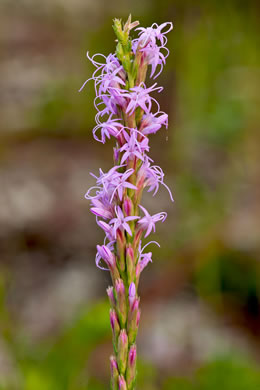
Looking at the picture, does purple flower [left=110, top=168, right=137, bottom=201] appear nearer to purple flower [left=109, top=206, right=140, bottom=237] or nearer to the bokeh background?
purple flower [left=109, top=206, right=140, bottom=237]

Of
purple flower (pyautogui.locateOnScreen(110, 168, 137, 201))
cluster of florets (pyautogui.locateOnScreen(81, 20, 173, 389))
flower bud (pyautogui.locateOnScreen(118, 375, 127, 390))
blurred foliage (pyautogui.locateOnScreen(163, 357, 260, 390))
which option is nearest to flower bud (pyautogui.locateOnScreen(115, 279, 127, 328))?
cluster of florets (pyautogui.locateOnScreen(81, 20, 173, 389))

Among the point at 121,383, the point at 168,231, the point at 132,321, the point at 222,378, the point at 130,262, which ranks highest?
the point at 130,262

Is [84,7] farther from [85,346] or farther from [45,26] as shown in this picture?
[85,346]

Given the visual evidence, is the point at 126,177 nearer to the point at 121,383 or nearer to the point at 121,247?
the point at 121,247

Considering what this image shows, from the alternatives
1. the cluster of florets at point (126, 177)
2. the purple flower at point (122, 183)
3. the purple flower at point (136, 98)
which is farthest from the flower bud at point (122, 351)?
the purple flower at point (136, 98)

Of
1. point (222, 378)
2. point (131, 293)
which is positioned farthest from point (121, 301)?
point (222, 378)

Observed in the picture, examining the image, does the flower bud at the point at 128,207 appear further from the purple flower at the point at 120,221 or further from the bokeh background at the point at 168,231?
the bokeh background at the point at 168,231

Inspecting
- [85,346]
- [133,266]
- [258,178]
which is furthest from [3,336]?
[258,178]
